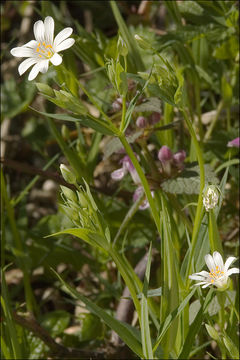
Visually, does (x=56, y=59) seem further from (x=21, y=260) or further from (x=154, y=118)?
(x=21, y=260)

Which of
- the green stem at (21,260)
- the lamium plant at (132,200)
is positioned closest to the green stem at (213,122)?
the lamium plant at (132,200)

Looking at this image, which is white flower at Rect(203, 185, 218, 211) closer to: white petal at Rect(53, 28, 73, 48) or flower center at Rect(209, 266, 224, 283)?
flower center at Rect(209, 266, 224, 283)

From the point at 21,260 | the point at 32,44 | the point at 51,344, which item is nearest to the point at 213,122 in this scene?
the point at 21,260

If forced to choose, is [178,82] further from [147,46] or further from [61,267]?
[61,267]

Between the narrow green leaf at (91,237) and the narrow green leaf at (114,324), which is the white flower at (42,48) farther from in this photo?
the narrow green leaf at (114,324)

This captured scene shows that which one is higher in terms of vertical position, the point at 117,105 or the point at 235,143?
the point at 117,105

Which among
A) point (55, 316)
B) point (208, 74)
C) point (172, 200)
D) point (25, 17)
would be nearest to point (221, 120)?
point (208, 74)

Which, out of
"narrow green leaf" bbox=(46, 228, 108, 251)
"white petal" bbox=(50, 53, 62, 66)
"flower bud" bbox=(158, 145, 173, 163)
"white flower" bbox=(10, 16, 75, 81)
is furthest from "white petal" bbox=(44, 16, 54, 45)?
"flower bud" bbox=(158, 145, 173, 163)
